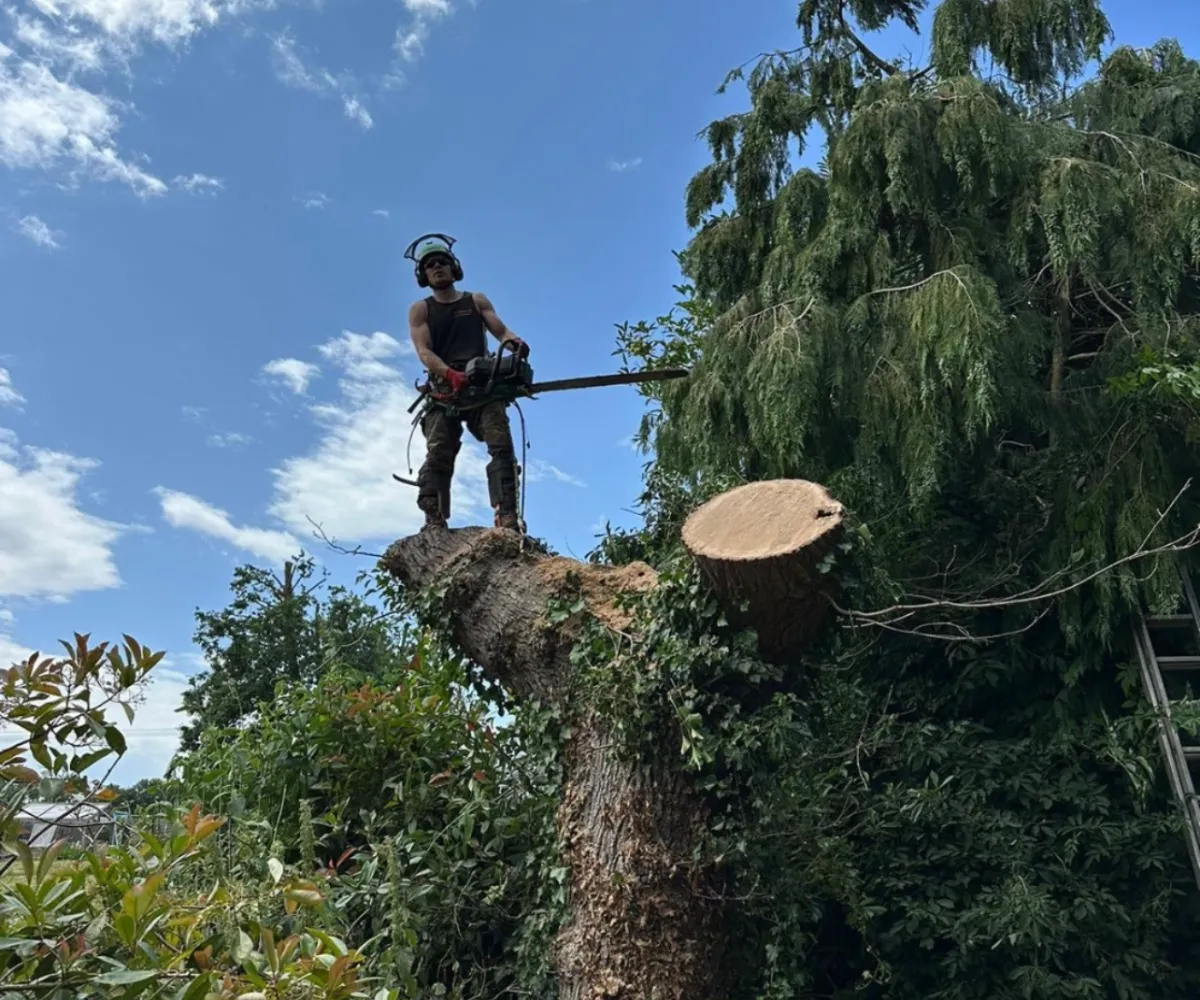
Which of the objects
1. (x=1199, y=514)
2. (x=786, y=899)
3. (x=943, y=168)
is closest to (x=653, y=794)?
(x=786, y=899)

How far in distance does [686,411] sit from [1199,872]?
281cm

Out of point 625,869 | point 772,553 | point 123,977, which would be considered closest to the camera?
point 123,977

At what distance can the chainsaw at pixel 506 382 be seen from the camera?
4156mm

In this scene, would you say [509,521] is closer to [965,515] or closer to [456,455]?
[456,455]

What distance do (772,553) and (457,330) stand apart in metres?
2.19

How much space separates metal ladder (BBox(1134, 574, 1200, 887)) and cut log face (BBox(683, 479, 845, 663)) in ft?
5.83

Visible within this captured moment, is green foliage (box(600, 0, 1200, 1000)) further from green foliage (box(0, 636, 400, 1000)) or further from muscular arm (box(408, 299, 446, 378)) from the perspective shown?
green foliage (box(0, 636, 400, 1000))

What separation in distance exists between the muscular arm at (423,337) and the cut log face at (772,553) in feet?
5.30

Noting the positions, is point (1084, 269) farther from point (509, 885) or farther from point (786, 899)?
point (509, 885)

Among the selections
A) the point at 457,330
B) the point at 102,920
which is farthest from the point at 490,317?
the point at 102,920

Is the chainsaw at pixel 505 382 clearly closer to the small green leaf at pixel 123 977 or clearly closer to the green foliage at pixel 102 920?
the green foliage at pixel 102 920

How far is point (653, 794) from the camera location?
306 cm

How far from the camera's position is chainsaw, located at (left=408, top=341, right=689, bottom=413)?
4156mm

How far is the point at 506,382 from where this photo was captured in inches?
165
